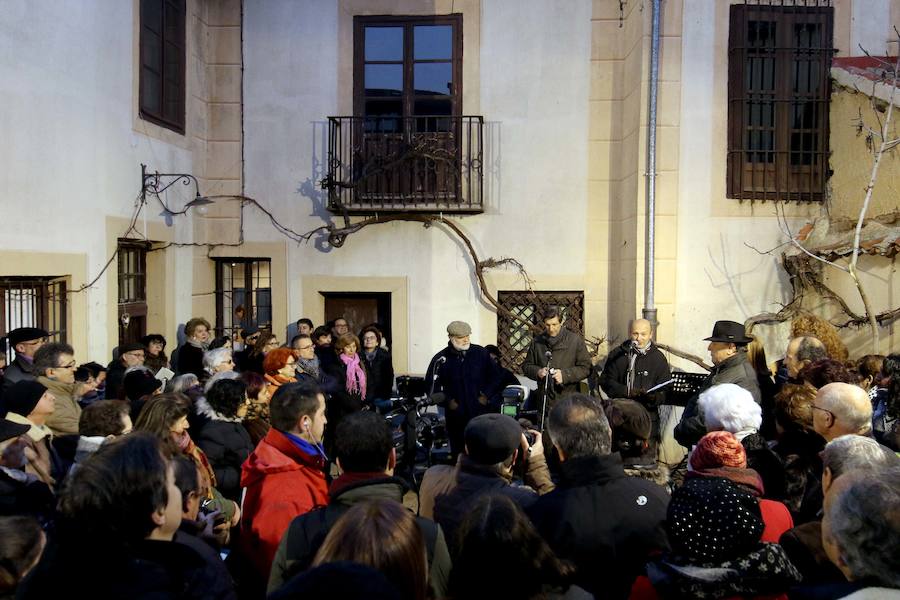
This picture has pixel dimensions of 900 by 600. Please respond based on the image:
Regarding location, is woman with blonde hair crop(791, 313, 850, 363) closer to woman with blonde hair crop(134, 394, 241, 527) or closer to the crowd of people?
the crowd of people

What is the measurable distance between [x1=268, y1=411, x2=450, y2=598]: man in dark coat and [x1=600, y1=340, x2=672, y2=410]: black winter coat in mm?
3988

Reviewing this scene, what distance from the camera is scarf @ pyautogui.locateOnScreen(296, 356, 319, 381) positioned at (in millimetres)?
6750

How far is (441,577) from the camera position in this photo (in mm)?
2447

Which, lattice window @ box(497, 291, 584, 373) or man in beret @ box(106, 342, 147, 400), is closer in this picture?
man in beret @ box(106, 342, 147, 400)

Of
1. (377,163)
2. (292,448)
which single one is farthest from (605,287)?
(292,448)

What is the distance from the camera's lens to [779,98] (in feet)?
30.1

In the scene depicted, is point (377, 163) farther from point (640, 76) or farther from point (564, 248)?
point (640, 76)

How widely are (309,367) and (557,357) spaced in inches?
85.5

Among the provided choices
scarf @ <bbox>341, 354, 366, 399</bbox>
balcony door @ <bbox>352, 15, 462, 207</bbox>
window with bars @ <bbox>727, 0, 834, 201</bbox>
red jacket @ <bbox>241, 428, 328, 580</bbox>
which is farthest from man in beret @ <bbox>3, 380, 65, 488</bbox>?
window with bars @ <bbox>727, 0, 834, 201</bbox>

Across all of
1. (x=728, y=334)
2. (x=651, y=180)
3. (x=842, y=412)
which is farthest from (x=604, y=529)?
(x=651, y=180)

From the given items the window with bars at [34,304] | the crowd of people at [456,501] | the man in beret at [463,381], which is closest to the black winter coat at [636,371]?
the man in beret at [463,381]

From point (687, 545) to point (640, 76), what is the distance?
25.6ft

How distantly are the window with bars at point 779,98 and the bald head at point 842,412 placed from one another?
6264mm

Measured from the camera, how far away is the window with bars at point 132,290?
8.65m
